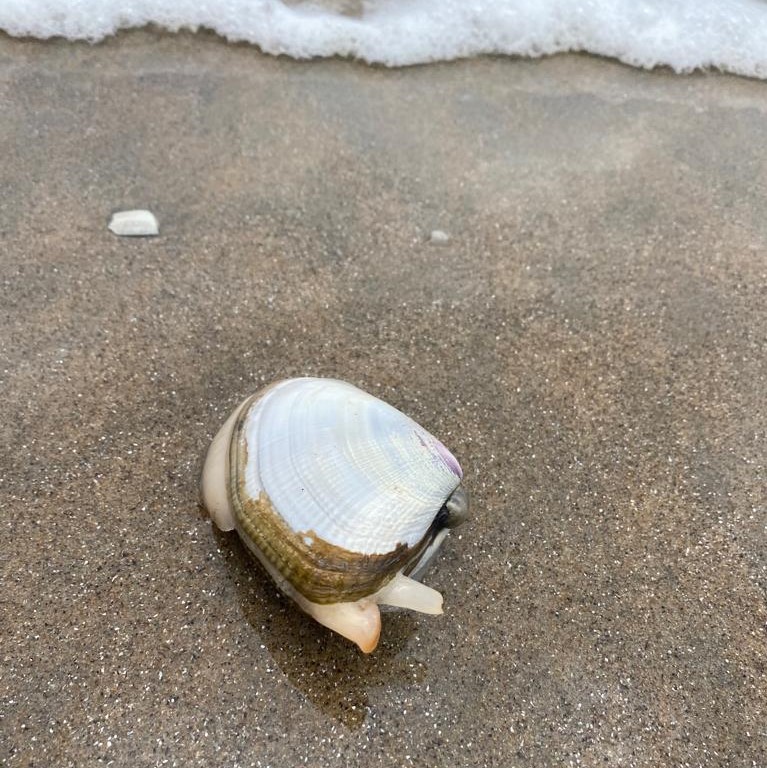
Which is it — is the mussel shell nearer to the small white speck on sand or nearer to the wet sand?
the wet sand

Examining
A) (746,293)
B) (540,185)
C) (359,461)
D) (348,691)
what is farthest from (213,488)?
(746,293)

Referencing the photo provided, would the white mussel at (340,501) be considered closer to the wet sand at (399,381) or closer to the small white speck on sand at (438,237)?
the wet sand at (399,381)

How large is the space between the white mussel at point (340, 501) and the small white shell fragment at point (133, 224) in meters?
1.04

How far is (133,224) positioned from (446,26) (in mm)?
2089

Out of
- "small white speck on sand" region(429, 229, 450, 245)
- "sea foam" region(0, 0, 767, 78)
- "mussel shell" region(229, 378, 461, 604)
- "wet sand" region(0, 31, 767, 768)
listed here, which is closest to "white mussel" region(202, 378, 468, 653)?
"mussel shell" region(229, 378, 461, 604)

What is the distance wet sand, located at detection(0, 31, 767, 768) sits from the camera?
61.9 inches

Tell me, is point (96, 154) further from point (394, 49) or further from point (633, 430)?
point (633, 430)

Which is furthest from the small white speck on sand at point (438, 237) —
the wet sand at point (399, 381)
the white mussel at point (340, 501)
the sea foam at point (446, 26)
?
the sea foam at point (446, 26)

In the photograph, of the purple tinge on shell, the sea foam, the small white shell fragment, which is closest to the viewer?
the purple tinge on shell

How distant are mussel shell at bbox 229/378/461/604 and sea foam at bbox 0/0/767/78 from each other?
7.61 ft

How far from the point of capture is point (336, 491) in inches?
60.7

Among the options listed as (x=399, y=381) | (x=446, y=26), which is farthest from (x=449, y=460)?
(x=446, y=26)

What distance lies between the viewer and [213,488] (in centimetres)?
172

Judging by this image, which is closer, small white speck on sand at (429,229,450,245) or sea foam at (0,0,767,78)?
small white speck on sand at (429,229,450,245)
